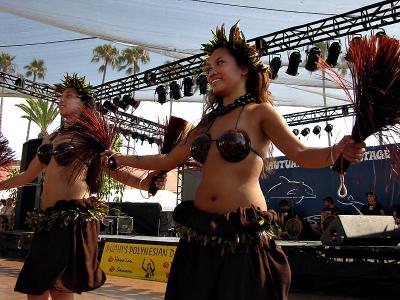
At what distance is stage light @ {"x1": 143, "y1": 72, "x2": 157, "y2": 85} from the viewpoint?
37.6ft

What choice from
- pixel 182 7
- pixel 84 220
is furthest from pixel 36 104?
pixel 84 220

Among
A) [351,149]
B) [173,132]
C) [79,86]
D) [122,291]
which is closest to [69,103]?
[79,86]

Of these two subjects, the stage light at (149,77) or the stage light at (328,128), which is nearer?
the stage light at (149,77)

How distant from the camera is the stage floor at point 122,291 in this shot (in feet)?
17.8

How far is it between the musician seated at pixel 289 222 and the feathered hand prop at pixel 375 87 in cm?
943

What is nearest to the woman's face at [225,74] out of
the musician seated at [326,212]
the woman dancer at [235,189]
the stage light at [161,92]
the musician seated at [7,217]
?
the woman dancer at [235,189]

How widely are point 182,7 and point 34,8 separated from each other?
325cm

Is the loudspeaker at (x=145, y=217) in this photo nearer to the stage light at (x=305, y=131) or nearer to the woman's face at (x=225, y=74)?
the stage light at (x=305, y=131)

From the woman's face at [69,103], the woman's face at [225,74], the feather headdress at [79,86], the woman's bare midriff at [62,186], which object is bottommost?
the woman's bare midriff at [62,186]

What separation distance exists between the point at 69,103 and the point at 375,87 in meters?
2.23

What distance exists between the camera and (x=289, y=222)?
11.2 m

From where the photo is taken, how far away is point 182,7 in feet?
31.6

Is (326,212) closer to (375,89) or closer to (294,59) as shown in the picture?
(294,59)

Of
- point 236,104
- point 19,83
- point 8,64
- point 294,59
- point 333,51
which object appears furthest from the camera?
point 8,64
